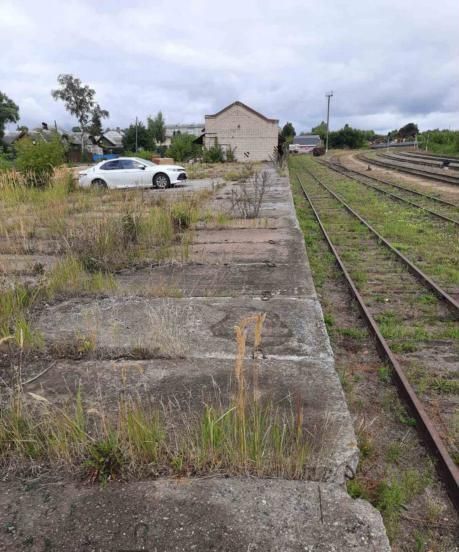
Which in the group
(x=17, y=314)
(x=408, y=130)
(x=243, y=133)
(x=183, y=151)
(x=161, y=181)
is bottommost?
(x=161, y=181)

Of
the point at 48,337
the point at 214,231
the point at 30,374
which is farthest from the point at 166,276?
the point at 214,231

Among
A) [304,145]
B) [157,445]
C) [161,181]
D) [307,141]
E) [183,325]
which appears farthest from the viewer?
[307,141]

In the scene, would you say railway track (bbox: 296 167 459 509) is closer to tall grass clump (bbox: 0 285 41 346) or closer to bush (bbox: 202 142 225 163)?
tall grass clump (bbox: 0 285 41 346)

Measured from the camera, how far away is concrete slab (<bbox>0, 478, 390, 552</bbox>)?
7.08ft

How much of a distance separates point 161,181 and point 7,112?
55.2 meters

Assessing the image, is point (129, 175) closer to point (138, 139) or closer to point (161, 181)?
point (161, 181)

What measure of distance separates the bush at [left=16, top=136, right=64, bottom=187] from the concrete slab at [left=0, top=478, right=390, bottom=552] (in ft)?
52.7

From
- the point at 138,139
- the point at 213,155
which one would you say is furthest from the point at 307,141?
the point at 213,155

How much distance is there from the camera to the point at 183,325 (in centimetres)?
488

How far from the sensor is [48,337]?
4.56 meters

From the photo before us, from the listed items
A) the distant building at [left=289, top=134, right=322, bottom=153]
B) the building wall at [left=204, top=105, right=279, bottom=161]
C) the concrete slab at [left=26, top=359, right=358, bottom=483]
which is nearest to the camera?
the concrete slab at [left=26, top=359, right=358, bottom=483]

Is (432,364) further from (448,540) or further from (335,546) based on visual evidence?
(335,546)

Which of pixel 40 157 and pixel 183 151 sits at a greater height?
pixel 40 157

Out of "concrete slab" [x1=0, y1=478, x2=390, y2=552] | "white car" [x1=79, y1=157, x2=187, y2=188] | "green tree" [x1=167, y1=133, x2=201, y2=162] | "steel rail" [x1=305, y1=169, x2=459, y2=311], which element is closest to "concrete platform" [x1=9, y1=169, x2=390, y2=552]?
"concrete slab" [x1=0, y1=478, x2=390, y2=552]
